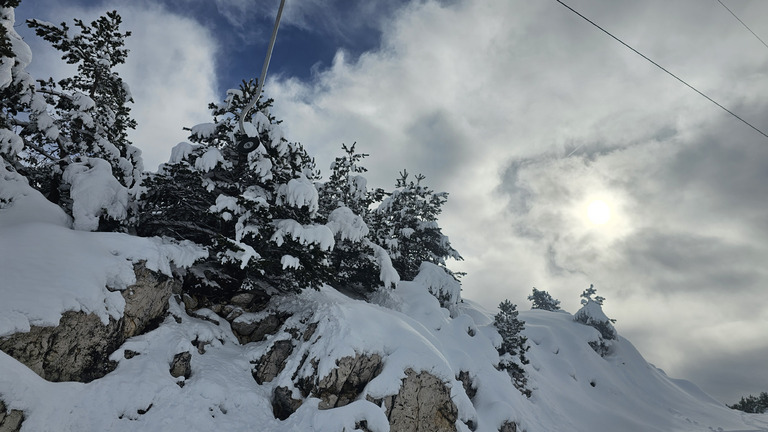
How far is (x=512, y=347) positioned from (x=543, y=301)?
44327 mm

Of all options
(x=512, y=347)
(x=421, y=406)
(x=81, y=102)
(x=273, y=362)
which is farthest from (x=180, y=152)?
(x=512, y=347)

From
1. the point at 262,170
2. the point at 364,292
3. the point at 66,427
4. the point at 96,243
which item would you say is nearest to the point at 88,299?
the point at 96,243

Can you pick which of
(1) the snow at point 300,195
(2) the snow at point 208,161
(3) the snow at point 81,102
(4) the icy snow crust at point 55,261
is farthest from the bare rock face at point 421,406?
(3) the snow at point 81,102

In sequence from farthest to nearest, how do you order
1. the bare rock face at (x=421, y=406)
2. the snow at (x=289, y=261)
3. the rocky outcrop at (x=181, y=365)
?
the snow at (x=289, y=261)
the bare rock face at (x=421, y=406)
the rocky outcrop at (x=181, y=365)

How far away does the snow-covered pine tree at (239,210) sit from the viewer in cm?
1065

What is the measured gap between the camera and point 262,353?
1023 centimetres

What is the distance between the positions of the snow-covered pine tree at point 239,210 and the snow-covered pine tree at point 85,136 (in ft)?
4.62

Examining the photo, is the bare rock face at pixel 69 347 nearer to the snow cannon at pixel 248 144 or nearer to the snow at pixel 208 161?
the snow at pixel 208 161

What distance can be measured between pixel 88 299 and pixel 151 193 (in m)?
4.85

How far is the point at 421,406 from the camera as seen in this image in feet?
30.7

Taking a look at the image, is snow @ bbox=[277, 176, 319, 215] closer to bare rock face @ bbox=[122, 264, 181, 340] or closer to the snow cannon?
bare rock face @ bbox=[122, 264, 181, 340]

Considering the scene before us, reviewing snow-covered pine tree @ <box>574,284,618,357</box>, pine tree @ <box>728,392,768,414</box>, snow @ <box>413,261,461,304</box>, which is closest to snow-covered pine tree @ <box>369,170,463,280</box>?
snow @ <box>413,261,461,304</box>

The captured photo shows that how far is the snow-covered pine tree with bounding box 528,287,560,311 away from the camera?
61.0 meters

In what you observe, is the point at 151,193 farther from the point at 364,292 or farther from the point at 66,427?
the point at 364,292
